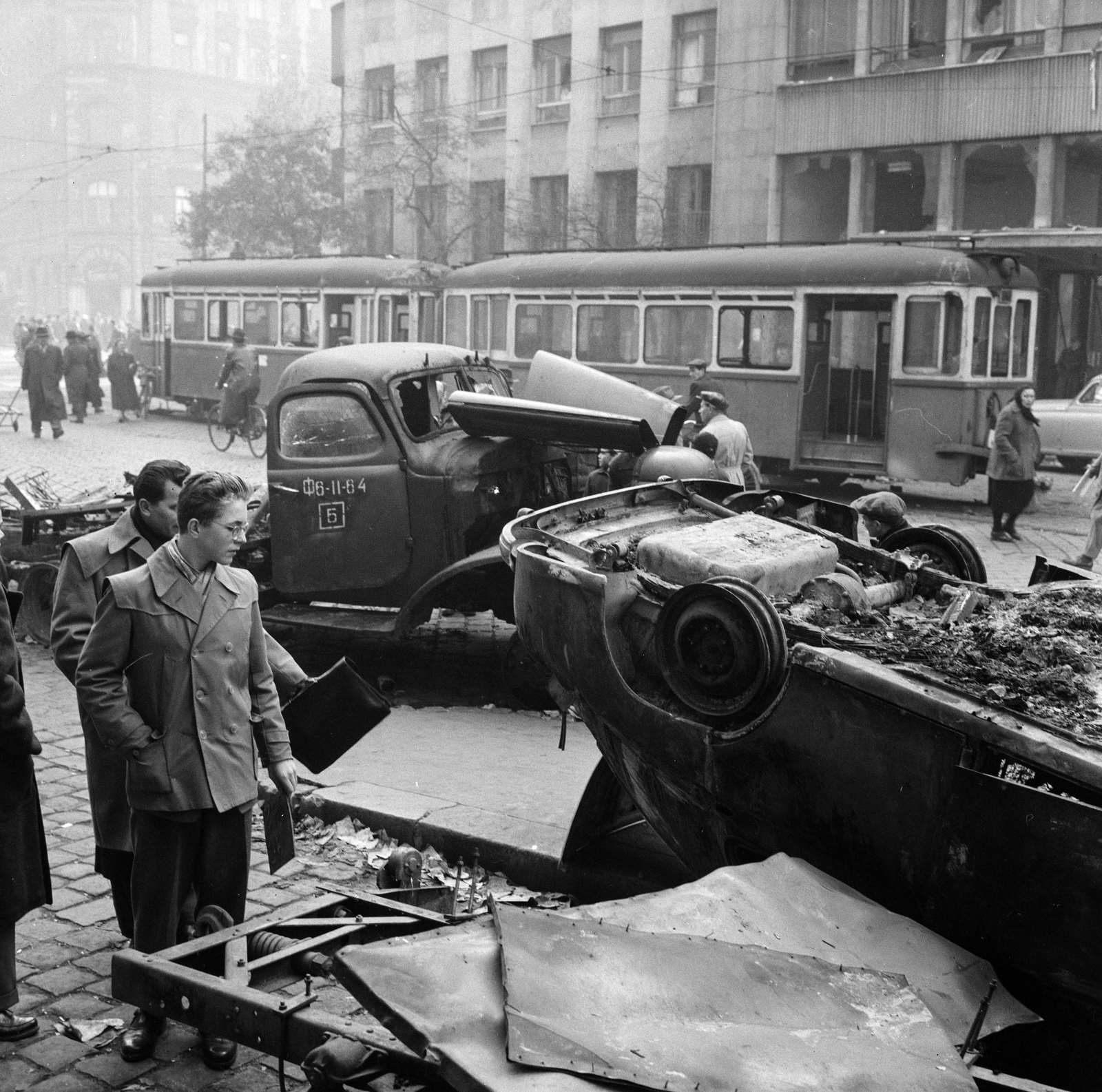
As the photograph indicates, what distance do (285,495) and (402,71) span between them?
118 feet

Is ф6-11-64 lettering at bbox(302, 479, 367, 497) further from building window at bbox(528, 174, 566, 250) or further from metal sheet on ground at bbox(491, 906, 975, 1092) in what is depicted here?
building window at bbox(528, 174, 566, 250)

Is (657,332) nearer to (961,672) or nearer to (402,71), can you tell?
(961,672)

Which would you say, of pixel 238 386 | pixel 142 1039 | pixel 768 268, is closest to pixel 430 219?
pixel 238 386

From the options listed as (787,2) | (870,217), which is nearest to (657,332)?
(870,217)

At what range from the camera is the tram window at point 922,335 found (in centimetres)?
1855

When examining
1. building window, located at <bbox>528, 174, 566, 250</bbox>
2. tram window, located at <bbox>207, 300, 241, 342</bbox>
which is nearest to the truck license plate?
tram window, located at <bbox>207, 300, 241, 342</bbox>

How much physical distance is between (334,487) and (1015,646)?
18.2 ft

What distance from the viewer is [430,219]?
41281mm

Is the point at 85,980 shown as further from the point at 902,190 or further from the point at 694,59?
the point at 694,59

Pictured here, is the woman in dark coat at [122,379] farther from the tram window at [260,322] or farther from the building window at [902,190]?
the building window at [902,190]

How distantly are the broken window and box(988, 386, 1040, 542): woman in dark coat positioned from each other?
14.1 m

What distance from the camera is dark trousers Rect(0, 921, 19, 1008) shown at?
4465mm

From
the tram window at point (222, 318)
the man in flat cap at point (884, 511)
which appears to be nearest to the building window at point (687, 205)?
the tram window at point (222, 318)

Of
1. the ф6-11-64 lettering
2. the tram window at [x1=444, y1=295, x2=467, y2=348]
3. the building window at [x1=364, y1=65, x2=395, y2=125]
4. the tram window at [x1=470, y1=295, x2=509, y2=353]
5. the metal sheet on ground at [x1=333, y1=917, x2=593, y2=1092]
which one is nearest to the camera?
the metal sheet on ground at [x1=333, y1=917, x2=593, y2=1092]
